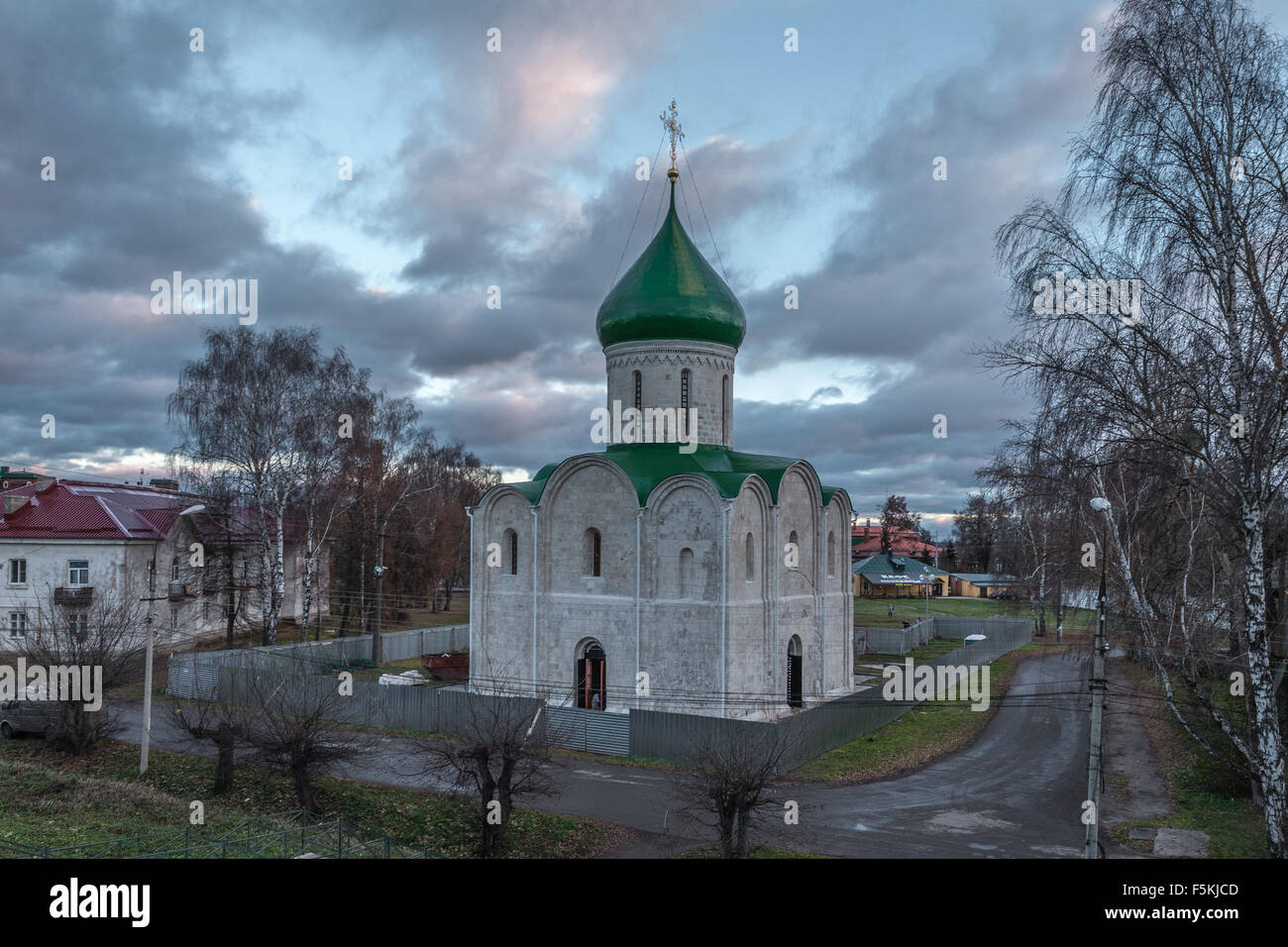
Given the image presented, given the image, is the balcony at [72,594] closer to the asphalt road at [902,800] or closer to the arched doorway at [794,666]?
the asphalt road at [902,800]

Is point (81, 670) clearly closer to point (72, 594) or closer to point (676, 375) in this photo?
point (72, 594)

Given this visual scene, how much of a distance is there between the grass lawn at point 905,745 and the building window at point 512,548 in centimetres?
932

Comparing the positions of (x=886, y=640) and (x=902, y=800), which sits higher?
(x=886, y=640)

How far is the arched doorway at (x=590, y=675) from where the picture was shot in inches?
860

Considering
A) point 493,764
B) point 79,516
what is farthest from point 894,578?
point 493,764

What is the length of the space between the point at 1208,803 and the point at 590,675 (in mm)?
13192

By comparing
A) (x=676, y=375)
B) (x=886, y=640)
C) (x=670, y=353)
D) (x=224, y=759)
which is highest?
(x=670, y=353)

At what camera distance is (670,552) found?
2112 centimetres

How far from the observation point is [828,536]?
2523 centimetres

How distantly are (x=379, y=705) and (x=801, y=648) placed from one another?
435 inches

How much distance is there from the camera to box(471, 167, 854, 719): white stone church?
20.8m

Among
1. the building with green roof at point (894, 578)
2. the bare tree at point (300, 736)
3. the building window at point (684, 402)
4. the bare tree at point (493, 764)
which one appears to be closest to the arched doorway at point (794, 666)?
the building window at point (684, 402)

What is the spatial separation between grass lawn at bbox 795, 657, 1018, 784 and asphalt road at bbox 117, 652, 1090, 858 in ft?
1.40

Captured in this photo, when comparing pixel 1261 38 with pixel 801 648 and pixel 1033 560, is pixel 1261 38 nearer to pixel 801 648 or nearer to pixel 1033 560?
pixel 801 648
